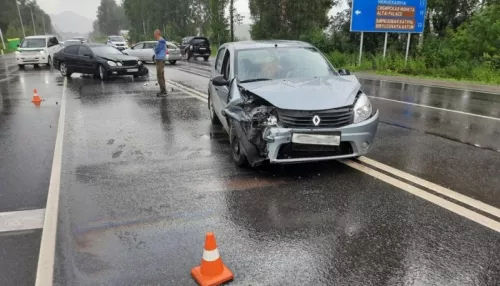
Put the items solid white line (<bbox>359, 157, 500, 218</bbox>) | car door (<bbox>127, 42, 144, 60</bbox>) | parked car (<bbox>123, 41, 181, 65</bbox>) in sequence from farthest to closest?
car door (<bbox>127, 42, 144, 60</bbox>) < parked car (<bbox>123, 41, 181, 65</bbox>) < solid white line (<bbox>359, 157, 500, 218</bbox>)

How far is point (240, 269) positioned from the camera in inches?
131

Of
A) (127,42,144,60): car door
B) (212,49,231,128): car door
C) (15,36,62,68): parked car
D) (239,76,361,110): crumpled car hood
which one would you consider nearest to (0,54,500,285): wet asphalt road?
(212,49,231,128): car door

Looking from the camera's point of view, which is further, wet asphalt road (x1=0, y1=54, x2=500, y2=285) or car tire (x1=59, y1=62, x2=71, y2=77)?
car tire (x1=59, y1=62, x2=71, y2=77)

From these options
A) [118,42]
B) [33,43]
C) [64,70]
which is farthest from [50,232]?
[118,42]

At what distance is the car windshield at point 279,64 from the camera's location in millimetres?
6426

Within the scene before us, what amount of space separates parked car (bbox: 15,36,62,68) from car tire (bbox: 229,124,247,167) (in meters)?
22.6

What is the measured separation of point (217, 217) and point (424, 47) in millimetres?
21172

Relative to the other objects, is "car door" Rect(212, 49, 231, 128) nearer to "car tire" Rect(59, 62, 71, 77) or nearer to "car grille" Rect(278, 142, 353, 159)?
"car grille" Rect(278, 142, 353, 159)

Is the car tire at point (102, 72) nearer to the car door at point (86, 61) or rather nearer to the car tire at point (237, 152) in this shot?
the car door at point (86, 61)

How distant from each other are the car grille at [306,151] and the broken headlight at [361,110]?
369 mm

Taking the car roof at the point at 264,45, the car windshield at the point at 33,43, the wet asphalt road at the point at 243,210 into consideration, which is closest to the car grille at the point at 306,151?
the wet asphalt road at the point at 243,210

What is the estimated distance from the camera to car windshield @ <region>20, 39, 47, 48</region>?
85.1ft

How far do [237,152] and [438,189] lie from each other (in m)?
2.57

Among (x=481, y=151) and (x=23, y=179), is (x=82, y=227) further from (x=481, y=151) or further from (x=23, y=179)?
(x=481, y=151)
